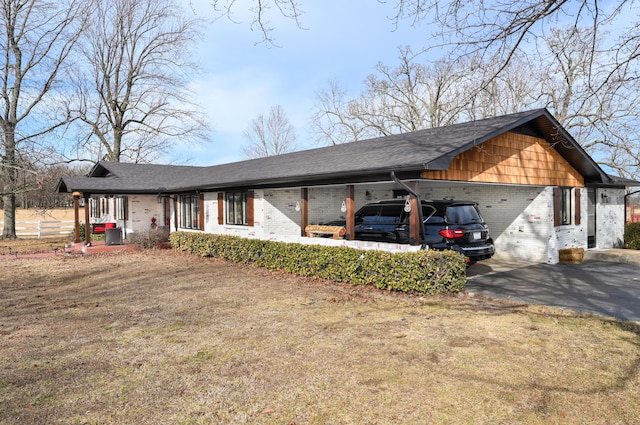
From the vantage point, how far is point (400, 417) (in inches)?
134

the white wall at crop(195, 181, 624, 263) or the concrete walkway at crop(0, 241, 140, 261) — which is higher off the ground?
the white wall at crop(195, 181, 624, 263)

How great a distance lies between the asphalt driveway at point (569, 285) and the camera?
281 inches

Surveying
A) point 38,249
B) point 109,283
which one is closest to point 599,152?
point 109,283

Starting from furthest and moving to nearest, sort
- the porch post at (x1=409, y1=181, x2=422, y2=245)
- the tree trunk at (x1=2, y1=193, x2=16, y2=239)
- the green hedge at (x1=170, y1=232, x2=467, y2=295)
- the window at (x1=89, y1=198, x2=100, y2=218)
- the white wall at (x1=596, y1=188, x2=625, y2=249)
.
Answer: the window at (x1=89, y1=198, x2=100, y2=218) → the tree trunk at (x1=2, y1=193, x2=16, y2=239) → the white wall at (x1=596, y1=188, x2=625, y2=249) → the porch post at (x1=409, y1=181, x2=422, y2=245) → the green hedge at (x1=170, y1=232, x2=467, y2=295)

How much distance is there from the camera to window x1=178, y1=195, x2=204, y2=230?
18.1m

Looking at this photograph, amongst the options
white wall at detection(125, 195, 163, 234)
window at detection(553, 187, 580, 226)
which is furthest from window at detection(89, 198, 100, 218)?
window at detection(553, 187, 580, 226)

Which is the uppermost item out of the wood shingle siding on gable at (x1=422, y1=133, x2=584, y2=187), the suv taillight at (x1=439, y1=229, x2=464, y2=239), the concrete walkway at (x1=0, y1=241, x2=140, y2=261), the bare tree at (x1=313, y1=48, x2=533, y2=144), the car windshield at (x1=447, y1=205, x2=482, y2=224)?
the bare tree at (x1=313, y1=48, x2=533, y2=144)

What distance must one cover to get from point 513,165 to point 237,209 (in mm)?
10024

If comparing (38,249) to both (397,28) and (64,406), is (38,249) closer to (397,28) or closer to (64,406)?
(64,406)

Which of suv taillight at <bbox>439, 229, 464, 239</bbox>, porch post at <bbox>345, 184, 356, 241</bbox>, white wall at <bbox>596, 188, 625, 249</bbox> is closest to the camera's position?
suv taillight at <bbox>439, 229, 464, 239</bbox>

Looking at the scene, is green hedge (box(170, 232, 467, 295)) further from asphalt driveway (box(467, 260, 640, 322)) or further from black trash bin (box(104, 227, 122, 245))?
black trash bin (box(104, 227, 122, 245))

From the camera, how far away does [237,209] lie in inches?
623

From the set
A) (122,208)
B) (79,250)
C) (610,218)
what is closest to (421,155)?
(610,218)

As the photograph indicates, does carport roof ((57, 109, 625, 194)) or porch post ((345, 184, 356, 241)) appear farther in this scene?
porch post ((345, 184, 356, 241))
